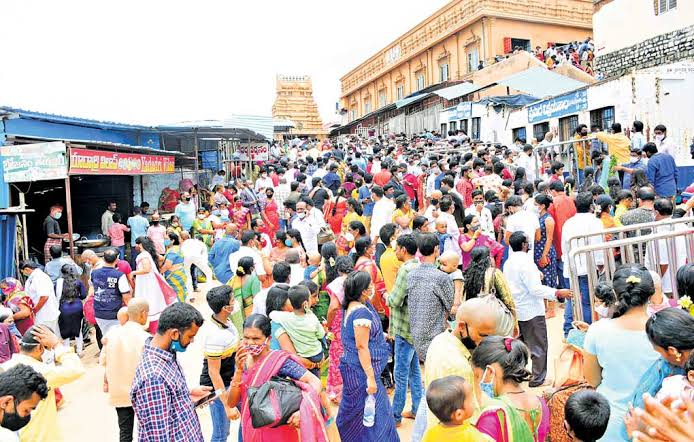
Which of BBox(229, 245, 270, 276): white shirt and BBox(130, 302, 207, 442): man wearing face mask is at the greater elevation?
BBox(229, 245, 270, 276): white shirt

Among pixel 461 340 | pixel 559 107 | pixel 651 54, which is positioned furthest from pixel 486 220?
pixel 651 54

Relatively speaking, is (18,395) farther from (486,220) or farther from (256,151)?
(256,151)

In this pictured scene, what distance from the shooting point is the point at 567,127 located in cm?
1672

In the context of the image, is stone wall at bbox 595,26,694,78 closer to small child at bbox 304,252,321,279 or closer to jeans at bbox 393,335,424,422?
small child at bbox 304,252,321,279

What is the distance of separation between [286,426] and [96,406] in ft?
13.4

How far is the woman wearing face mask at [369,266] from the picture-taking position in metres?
5.35

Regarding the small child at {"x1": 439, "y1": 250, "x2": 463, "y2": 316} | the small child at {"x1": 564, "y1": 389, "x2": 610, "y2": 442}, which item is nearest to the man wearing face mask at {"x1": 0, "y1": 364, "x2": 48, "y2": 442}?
the small child at {"x1": 564, "y1": 389, "x2": 610, "y2": 442}

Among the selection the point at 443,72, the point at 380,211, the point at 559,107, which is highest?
the point at 443,72

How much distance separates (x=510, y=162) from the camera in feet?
42.7

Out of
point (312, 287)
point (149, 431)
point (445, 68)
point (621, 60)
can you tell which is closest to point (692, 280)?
point (312, 287)

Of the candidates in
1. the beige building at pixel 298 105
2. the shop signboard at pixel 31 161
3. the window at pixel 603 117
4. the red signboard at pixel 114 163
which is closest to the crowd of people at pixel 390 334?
the shop signboard at pixel 31 161

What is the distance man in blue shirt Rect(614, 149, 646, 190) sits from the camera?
27.4ft

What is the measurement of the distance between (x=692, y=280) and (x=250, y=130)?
1242 centimetres

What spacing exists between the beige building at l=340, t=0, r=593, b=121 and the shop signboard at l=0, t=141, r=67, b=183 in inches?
941
